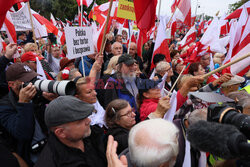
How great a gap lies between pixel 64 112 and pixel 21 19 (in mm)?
4461

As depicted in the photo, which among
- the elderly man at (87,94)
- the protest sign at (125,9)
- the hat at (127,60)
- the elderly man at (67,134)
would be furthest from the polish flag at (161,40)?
the elderly man at (67,134)

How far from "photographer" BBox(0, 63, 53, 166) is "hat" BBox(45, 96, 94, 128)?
46 cm

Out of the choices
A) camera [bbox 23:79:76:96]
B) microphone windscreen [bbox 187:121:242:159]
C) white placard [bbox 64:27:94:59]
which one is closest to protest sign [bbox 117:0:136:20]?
white placard [bbox 64:27:94:59]

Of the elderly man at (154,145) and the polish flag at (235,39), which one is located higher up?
the polish flag at (235,39)

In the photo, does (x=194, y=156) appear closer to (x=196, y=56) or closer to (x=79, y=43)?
(x=196, y=56)

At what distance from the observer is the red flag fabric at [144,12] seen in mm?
3082

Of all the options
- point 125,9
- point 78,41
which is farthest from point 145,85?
point 125,9

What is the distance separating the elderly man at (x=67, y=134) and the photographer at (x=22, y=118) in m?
0.43

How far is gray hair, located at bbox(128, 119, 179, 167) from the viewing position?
3.76 feet

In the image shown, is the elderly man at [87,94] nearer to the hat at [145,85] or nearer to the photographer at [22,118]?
the photographer at [22,118]

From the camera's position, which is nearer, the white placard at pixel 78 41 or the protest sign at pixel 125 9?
the white placard at pixel 78 41

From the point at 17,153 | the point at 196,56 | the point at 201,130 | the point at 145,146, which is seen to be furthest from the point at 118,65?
the point at 201,130

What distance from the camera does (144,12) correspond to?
3162mm

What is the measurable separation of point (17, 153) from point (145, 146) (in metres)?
1.39
